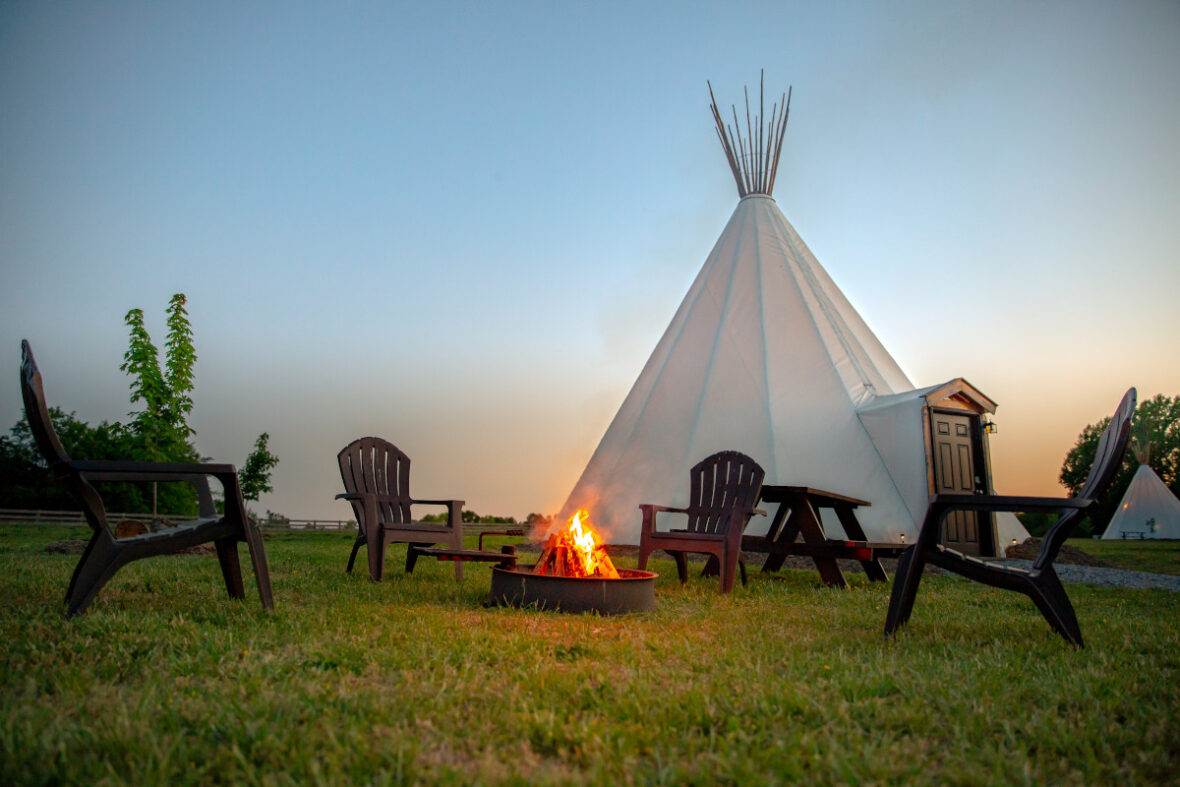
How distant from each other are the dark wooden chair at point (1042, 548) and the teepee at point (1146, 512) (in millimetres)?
24687

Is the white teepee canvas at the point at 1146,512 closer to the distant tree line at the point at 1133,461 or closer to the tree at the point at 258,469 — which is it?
the distant tree line at the point at 1133,461

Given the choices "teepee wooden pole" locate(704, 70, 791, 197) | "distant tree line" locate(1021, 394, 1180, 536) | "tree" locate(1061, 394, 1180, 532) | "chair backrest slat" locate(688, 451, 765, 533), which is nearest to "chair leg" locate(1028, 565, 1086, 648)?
"chair backrest slat" locate(688, 451, 765, 533)

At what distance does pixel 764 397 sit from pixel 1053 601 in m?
6.82

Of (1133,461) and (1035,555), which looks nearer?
(1035,555)

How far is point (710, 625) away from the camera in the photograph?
3293 mm

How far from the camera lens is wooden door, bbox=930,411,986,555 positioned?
930cm

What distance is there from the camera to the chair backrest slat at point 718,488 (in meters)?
5.62

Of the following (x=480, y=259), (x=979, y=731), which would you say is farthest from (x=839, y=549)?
(x=480, y=259)

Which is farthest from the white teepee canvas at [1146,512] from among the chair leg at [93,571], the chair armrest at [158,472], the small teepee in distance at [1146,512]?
the chair leg at [93,571]

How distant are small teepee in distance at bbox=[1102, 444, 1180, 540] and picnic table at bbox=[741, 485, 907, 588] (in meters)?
21.9

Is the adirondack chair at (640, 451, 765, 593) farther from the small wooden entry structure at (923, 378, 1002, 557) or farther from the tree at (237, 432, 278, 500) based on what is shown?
the tree at (237, 432, 278, 500)

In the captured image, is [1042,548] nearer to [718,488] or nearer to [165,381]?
[718,488]

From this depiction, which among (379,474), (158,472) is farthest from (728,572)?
(158,472)

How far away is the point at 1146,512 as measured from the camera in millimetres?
22359
